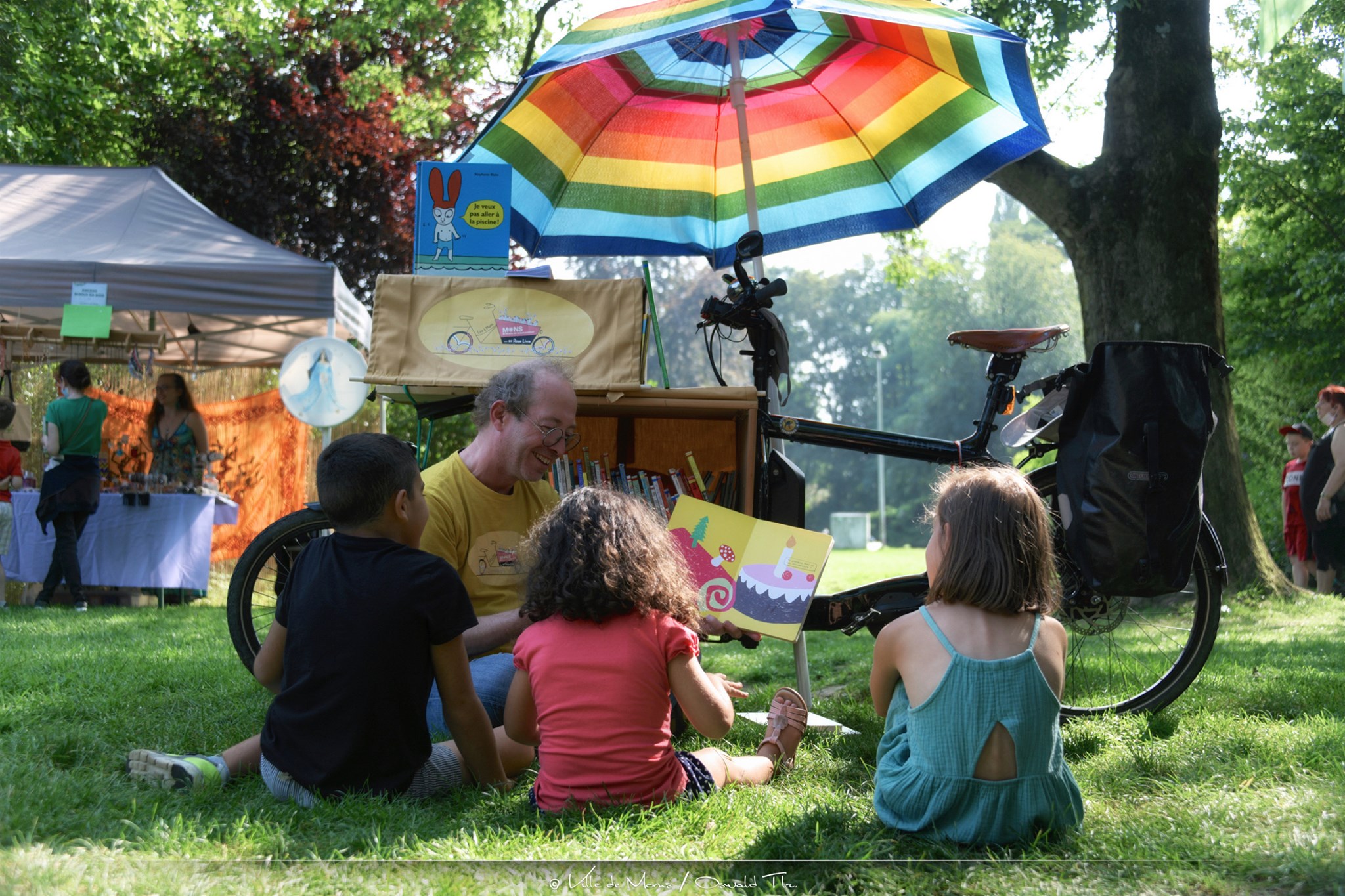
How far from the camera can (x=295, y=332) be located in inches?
404

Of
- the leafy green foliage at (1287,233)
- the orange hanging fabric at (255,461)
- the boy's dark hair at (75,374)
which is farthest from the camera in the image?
the leafy green foliage at (1287,233)

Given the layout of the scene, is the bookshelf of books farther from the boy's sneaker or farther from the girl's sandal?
the boy's sneaker

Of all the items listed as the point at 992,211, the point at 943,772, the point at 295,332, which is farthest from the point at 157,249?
the point at 992,211

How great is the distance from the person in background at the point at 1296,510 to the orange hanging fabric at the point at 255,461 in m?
9.18

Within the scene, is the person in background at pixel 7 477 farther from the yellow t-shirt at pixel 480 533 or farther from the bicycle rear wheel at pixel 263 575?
the yellow t-shirt at pixel 480 533

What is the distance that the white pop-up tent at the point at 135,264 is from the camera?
741 cm

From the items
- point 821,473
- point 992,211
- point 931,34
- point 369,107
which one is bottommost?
point 821,473

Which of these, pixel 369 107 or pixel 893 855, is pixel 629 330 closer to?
pixel 893 855

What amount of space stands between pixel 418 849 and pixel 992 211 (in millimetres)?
89052

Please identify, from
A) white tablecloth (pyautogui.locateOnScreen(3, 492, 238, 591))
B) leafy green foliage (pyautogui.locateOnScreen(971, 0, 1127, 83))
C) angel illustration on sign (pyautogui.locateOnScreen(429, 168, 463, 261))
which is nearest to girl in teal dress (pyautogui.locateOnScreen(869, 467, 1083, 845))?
angel illustration on sign (pyautogui.locateOnScreen(429, 168, 463, 261))

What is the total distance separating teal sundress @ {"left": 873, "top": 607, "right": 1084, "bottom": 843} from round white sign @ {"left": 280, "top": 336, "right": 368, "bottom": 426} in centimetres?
610

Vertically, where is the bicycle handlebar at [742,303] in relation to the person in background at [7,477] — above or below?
above

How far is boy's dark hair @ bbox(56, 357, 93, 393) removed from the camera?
25.3 ft

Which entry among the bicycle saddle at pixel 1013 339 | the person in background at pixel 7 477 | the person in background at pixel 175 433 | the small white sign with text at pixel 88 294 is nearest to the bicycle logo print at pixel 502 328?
the bicycle saddle at pixel 1013 339
